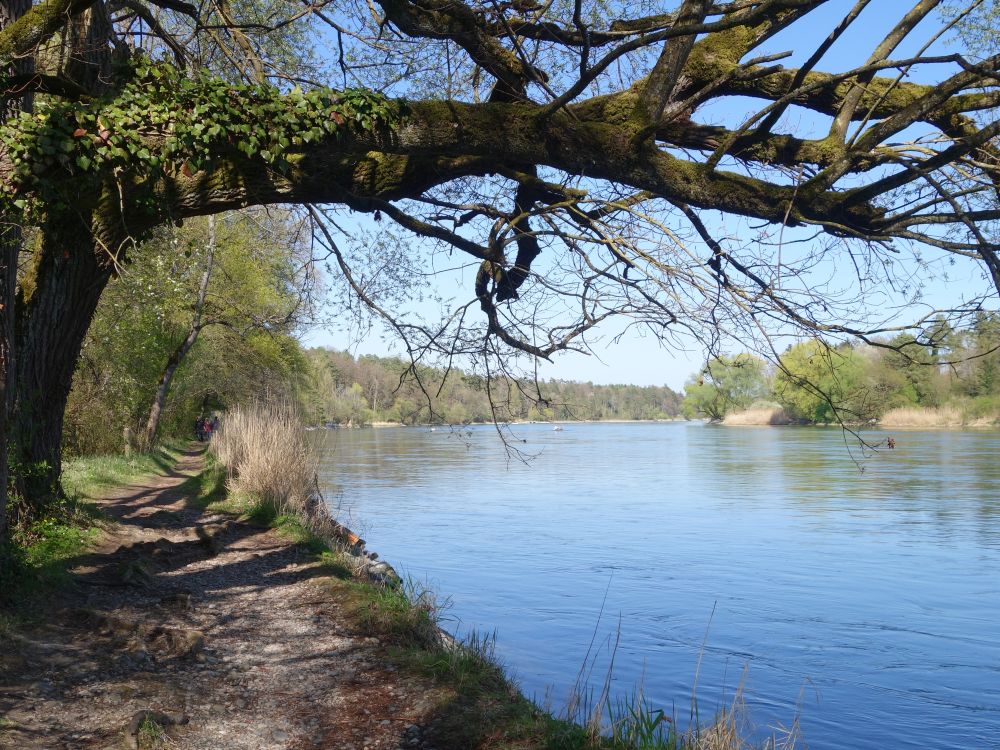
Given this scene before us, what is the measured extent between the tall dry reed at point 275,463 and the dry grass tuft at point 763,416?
47045mm

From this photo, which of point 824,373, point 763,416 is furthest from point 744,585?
point 763,416

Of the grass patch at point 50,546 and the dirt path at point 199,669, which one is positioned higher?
the grass patch at point 50,546

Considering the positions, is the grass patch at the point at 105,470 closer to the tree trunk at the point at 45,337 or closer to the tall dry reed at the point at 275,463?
the tall dry reed at the point at 275,463

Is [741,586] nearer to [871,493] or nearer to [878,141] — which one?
[878,141]

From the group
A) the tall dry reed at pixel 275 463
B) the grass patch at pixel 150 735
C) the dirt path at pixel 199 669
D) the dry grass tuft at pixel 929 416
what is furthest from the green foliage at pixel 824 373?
the dry grass tuft at pixel 929 416

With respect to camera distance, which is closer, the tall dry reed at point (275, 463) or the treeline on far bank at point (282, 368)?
the treeline on far bank at point (282, 368)

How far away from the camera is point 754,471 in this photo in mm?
29406

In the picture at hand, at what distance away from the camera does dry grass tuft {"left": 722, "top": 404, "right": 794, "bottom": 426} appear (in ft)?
198

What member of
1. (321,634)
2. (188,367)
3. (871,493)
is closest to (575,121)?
(321,634)

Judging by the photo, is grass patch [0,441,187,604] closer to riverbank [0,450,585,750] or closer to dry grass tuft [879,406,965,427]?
riverbank [0,450,585,750]

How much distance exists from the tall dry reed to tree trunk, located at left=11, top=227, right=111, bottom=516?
4.30m

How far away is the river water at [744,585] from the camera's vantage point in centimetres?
805

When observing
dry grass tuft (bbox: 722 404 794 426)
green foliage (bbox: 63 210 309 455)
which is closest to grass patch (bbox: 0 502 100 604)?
green foliage (bbox: 63 210 309 455)

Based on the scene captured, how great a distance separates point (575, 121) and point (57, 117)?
3527mm
